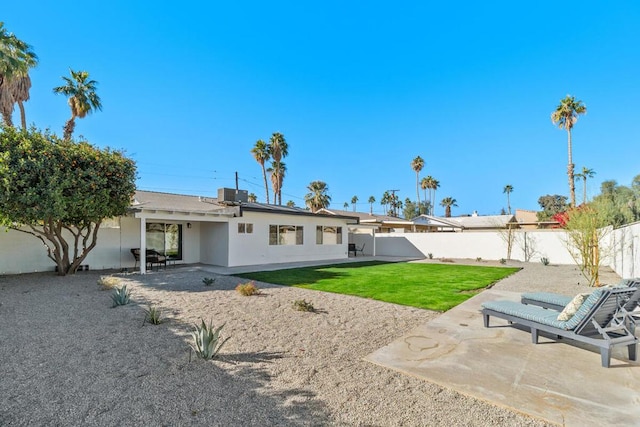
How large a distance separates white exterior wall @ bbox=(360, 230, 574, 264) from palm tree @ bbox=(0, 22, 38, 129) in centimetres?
2123

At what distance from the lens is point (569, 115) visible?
81.4ft

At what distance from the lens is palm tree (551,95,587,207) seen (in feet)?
80.2

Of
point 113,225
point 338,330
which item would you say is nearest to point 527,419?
point 338,330

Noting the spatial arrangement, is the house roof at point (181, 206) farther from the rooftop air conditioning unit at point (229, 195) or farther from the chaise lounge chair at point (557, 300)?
the chaise lounge chair at point (557, 300)

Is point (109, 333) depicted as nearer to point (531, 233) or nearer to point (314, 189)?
point (531, 233)

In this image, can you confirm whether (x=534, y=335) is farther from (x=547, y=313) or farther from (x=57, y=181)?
(x=57, y=181)

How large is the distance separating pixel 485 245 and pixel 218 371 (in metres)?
19.8

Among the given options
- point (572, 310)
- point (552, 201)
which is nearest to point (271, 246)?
point (572, 310)

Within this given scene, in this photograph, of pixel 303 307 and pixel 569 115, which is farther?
pixel 569 115

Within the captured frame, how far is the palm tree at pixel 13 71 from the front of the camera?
12.3m

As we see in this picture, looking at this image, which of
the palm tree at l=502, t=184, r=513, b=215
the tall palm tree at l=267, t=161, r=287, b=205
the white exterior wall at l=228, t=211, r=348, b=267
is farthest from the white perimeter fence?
the palm tree at l=502, t=184, r=513, b=215

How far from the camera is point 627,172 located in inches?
625

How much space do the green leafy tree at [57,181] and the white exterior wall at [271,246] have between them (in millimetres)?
5147

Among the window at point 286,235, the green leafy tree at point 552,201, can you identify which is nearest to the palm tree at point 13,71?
the window at point 286,235
